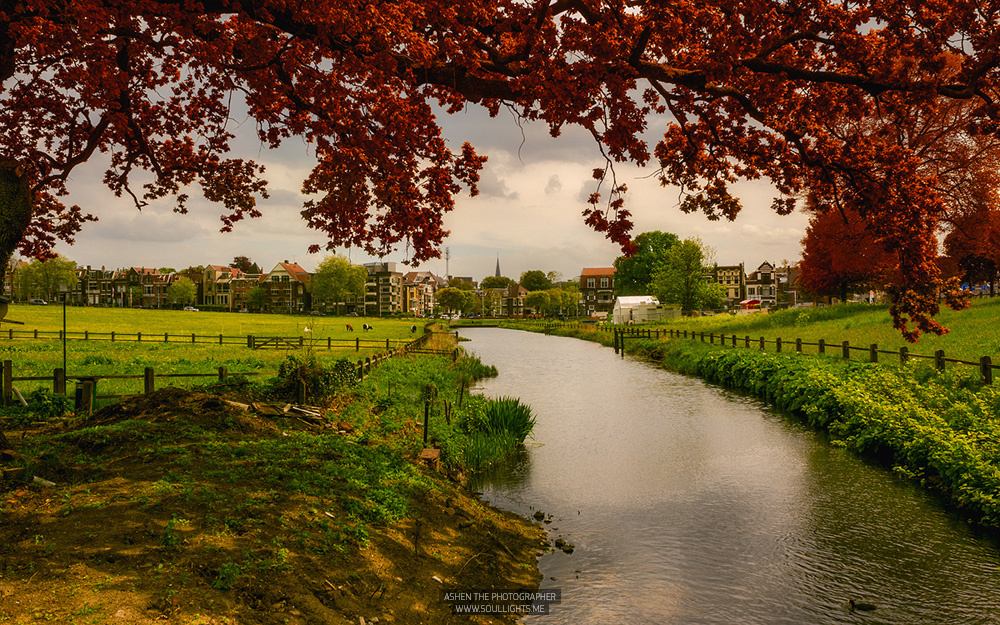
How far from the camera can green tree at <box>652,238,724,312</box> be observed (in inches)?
2753

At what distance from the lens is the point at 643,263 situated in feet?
304

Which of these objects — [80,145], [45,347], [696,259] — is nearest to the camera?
[80,145]

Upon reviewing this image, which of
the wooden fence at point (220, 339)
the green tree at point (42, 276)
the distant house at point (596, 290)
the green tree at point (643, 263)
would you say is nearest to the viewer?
the wooden fence at point (220, 339)

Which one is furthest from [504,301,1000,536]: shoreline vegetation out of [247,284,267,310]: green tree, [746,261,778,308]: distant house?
[247,284,267,310]: green tree

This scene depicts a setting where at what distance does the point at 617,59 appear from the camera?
6930mm

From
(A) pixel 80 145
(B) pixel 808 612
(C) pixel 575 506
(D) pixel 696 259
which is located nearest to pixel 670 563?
(B) pixel 808 612

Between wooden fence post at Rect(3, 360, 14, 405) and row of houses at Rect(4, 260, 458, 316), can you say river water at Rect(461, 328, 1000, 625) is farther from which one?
row of houses at Rect(4, 260, 458, 316)

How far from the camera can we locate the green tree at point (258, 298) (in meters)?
120

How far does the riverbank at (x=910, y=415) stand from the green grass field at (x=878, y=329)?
13.1 ft

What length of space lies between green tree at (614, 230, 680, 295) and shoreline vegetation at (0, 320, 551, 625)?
84306 mm

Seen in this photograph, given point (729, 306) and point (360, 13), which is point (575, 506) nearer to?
point (360, 13)

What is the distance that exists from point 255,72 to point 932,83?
9.92 m

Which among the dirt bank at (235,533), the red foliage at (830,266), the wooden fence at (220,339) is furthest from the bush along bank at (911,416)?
the wooden fence at (220,339)

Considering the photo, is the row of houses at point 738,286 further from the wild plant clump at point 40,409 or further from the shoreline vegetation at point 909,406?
the wild plant clump at point 40,409
